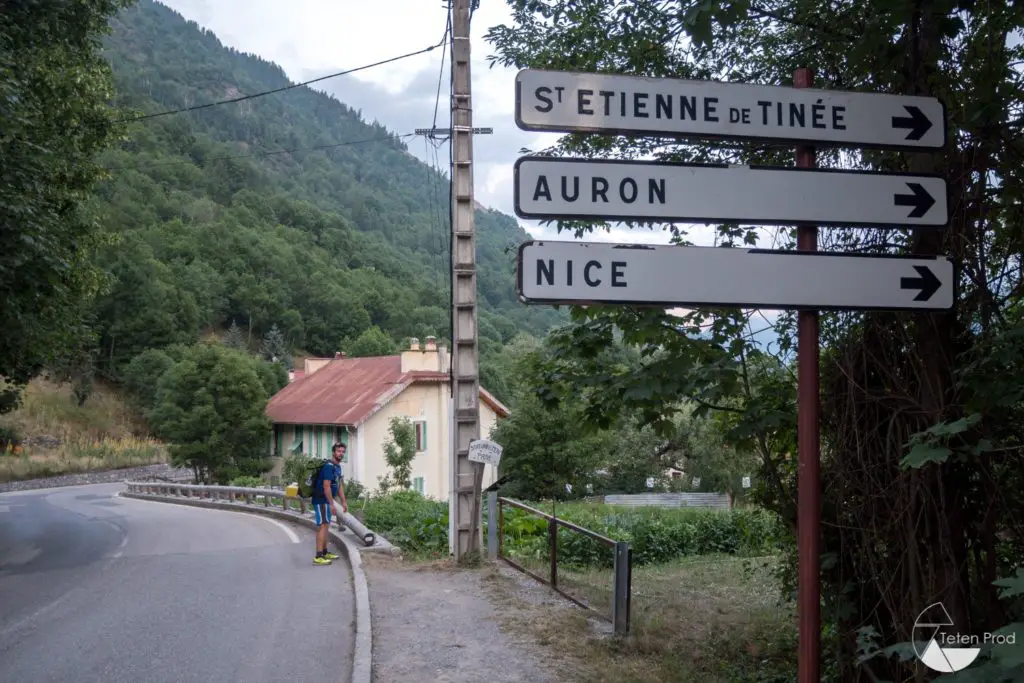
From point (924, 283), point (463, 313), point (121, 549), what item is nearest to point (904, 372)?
point (924, 283)

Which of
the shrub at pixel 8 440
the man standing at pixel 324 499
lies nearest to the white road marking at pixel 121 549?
the man standing at pixel 324 499

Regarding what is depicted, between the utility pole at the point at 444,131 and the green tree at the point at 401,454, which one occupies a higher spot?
the utility pole at the point at 444,131

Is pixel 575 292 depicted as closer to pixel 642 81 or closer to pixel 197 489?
pixel 642 81

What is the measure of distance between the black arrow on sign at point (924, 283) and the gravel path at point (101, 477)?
46.1 metres

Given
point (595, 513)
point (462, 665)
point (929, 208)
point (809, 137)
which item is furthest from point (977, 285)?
point (595, 513)

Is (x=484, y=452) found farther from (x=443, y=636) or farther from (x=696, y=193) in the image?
(x=696, y=193)

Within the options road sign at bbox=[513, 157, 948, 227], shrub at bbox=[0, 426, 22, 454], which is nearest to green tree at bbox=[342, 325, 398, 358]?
shrub at bbox=[0, 426, 22, 454]

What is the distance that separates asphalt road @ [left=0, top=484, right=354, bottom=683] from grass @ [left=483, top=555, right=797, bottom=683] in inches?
68.9

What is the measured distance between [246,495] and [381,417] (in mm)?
16931

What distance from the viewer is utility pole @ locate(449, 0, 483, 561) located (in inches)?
487

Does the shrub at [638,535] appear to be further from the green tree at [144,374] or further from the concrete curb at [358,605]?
the green tree at [144,374]

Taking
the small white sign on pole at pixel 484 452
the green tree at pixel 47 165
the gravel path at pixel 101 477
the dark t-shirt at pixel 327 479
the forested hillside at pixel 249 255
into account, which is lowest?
the gravel path at pixel 101 477

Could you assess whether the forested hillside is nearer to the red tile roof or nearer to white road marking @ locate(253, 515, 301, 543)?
the red tile roof

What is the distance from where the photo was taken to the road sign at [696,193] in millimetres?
3363
